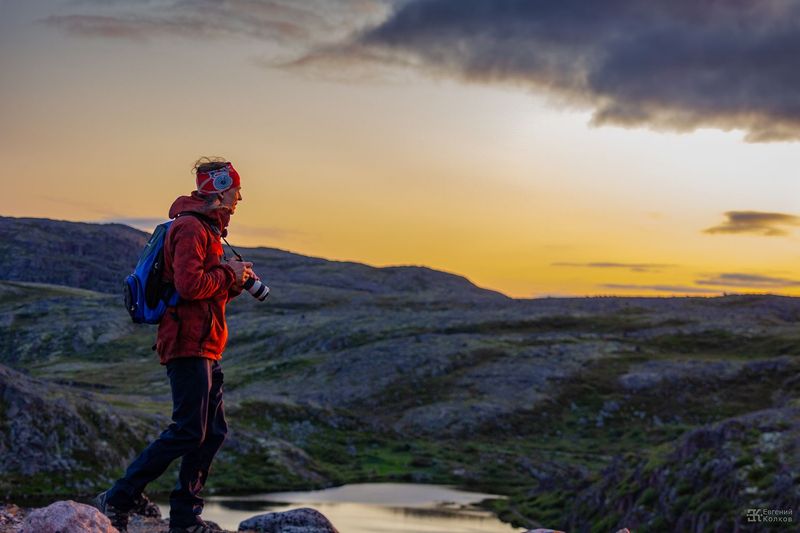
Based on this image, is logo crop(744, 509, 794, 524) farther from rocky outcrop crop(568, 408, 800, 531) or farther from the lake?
the lake

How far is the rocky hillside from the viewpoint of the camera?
5194 centimetres

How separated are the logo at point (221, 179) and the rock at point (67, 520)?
5.64 metres

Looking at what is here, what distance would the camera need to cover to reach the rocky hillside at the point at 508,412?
51.9 meters

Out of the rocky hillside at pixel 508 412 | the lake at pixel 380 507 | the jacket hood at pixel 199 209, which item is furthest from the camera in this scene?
the lake at pixel 380 507

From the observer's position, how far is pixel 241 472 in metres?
79.5

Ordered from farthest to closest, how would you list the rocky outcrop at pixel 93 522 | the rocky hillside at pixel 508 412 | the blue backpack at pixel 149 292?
the rocky hillside at pixel 508 412, the blue backpack at pixel 149 292, the rocky outcrop at pixel 93 522

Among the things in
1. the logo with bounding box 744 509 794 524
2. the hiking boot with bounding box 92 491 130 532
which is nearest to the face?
the hiking boot with bounding box 92 491 130 532

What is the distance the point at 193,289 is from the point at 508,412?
344 feet

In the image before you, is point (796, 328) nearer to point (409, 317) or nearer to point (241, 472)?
point (409, 317)

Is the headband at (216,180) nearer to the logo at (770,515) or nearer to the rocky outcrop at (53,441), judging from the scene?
the logo at (770,515)

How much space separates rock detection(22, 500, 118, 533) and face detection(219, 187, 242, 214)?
538 cm

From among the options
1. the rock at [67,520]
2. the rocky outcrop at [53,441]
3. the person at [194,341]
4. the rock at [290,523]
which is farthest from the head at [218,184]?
the rocky outcrop at [53,441]

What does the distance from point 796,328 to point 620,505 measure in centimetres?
12202

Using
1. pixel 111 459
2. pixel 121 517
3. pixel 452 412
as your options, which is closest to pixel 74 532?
pixel 121 517
